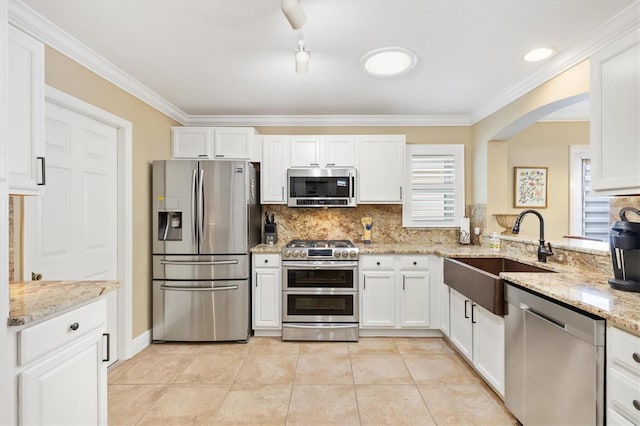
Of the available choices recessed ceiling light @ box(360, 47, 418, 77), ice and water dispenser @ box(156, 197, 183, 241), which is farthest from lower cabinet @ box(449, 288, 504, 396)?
ice and water dispenser @ box(156, 197, 183, 241)

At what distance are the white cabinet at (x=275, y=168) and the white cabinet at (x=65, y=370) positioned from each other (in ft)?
7.37

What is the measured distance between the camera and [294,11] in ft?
4.84

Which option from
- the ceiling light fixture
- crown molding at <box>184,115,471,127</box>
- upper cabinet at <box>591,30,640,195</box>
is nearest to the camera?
upper cabinet at <box>591,30,640,195</box>

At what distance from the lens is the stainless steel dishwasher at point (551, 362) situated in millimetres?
1338

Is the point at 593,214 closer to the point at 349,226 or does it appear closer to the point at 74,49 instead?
the point at 349,226

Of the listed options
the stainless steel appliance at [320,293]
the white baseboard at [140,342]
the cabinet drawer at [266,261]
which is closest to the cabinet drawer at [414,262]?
the stainless steel appliance at [320,293]

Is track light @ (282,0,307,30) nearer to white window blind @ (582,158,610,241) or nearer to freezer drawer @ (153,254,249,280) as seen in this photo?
freezer drawer @ (153,254,249,280)

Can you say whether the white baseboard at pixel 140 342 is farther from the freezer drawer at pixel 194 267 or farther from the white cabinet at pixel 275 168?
the white cabinet at pixel 275 168

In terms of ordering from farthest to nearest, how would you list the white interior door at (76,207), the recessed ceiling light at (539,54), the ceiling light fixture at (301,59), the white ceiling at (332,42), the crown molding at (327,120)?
the crown molding at (327,120) → the recessed ceiling light at (539,54) → the white interior door at (76,207) → the ceiling light fixture at (301,59) → the white ceiling at (332,42)

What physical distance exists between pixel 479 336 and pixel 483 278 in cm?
54

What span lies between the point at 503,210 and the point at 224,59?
10.5 ft

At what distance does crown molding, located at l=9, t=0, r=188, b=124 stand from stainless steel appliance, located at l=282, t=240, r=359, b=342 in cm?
205

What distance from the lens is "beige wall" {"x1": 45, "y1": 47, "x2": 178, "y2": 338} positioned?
251 cm

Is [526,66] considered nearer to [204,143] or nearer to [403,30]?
[403,30]
